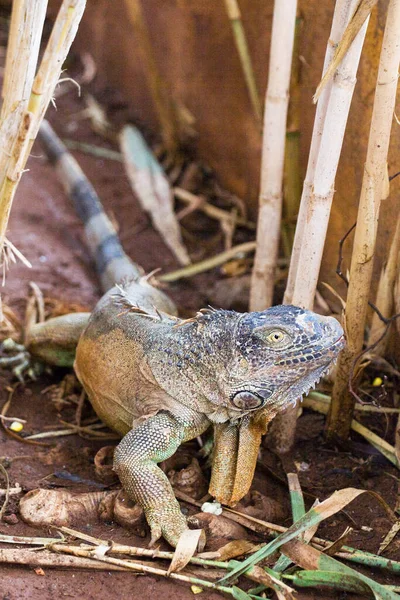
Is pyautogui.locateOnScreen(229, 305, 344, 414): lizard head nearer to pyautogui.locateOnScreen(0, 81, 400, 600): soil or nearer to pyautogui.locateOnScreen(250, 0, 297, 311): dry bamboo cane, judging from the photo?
pyautogui.locateOnScreen(0, 81, 400, 600): soil

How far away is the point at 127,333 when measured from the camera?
3.96 metres

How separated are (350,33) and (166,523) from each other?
7.41ft

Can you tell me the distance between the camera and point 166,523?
342 cm

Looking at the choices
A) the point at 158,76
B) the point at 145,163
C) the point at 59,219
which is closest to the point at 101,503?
the point at 59,219

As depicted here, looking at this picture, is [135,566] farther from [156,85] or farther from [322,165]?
[156,85]

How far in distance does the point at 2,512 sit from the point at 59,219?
3.33m

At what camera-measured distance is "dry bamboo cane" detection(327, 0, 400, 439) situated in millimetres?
3314

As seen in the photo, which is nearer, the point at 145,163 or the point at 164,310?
the point at 164,310

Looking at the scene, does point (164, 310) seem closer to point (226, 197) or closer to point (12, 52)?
point (12, 52)

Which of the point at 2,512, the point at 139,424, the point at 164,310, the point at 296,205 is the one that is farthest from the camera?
the point at 296,205

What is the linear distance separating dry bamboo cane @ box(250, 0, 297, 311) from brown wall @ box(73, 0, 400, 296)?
644 mm

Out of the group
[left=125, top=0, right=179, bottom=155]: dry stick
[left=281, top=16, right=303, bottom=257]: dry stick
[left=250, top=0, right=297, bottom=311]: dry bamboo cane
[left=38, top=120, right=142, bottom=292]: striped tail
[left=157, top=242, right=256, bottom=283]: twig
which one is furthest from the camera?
[left=125, top=0, right=179, bottom=155]: dry stick

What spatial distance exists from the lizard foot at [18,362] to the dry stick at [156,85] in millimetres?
3044

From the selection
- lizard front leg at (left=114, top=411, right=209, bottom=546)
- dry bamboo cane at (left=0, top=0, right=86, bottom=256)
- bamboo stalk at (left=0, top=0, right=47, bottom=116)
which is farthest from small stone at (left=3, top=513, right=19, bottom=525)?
bamboo stalk at (left=0, top=0, right=47, bottom=116)
